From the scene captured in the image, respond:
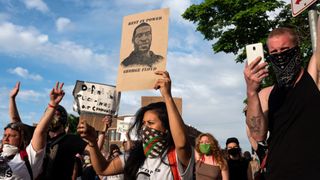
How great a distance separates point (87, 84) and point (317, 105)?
3727 millimetres

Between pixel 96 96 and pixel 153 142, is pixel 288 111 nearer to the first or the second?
pixel 153 142

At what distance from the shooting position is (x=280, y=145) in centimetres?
266

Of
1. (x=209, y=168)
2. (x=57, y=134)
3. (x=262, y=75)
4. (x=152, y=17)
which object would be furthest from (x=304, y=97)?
(x=209, y=168)

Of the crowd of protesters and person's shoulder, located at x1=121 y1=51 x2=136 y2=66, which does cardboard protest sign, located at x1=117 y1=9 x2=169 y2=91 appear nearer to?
person's shoulder, located at x1=121 y1=51 x2=136 y2=66

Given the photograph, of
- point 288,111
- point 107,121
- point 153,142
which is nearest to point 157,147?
point 153,142

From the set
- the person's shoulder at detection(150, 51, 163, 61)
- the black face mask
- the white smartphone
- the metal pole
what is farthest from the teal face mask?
the white smartphone

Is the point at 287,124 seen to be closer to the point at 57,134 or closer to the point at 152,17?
the point at 152,17

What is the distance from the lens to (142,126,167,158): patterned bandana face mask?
3033mm

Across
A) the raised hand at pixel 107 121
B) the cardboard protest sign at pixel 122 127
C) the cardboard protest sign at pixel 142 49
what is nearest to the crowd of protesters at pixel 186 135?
the cardboard protest sign at pixel 142 49

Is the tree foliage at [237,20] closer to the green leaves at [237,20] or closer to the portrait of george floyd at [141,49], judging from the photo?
the green leaves at [237,20]

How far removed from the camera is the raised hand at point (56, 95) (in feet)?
12.1

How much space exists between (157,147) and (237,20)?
51.4ft

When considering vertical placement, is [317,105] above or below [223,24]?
below

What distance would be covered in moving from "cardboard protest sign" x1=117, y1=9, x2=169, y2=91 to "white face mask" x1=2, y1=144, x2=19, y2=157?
1.15 meters
